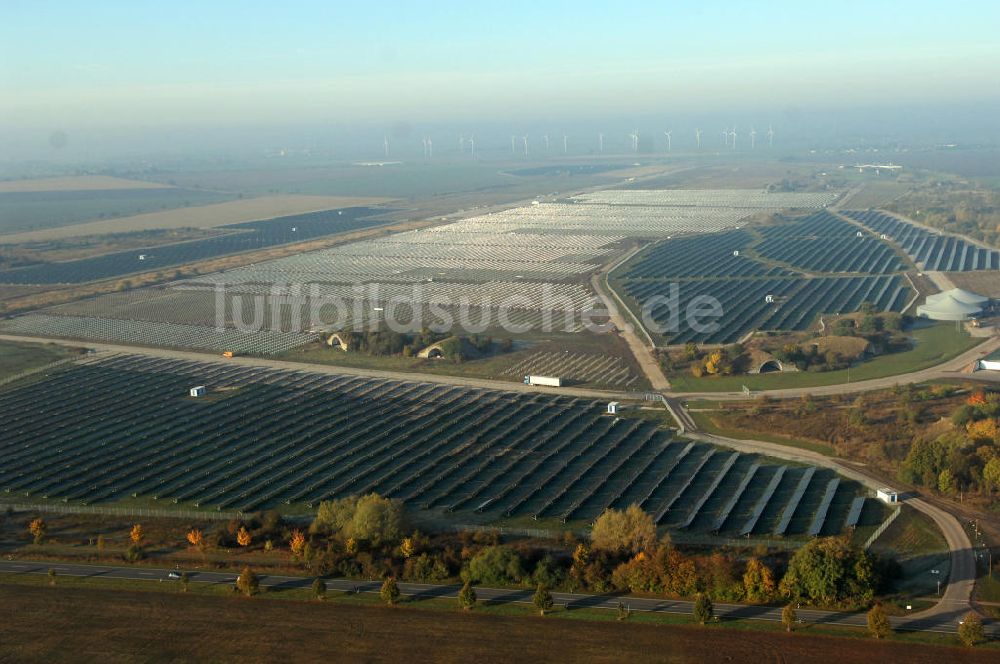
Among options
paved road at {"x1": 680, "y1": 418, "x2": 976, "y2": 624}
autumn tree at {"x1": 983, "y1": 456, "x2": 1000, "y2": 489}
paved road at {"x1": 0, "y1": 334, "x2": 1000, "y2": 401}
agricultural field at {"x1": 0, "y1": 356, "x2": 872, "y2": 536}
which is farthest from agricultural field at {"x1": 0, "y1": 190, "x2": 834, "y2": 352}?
autumn tree at {"x1": 983, "y1": 456, "x2": 1000, "y2": 489}

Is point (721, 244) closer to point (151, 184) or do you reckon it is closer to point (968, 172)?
point (968, 172)

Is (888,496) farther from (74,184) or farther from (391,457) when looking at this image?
(74,184)

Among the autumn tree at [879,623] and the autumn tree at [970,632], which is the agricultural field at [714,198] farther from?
the autumn tree at [879,623]

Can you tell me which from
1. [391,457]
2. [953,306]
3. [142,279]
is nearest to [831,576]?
[391,457]

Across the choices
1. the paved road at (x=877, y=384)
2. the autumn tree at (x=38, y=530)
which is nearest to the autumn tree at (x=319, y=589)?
the autumn tree at (x=38, y=530)

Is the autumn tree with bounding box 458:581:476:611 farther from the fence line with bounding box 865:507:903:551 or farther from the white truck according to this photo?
the white truck

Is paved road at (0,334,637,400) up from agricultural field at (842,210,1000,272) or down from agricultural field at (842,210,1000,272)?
down

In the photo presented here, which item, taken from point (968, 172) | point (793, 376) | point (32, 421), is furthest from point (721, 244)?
point (968, 172)
